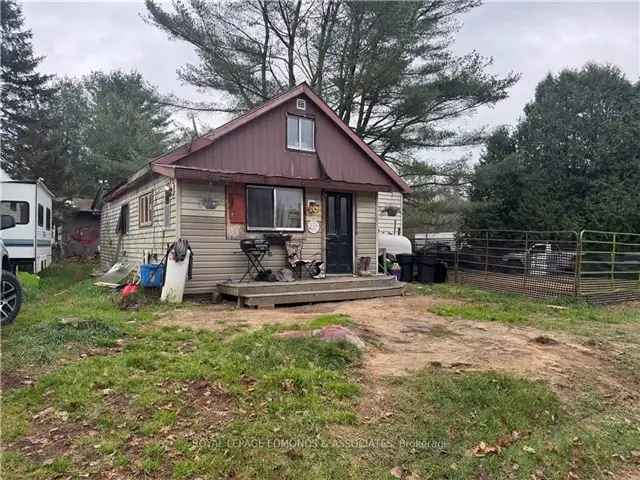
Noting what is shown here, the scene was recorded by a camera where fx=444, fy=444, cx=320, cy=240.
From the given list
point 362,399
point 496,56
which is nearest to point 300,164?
point 362,399

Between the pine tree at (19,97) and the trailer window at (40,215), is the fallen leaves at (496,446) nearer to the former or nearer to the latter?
the trailer window at (40,215)

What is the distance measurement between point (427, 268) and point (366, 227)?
115 inches

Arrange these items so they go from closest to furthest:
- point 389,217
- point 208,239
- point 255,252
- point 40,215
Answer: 1. point 208,239
2. point 255,252
3. point 40,215
4. point 389,217

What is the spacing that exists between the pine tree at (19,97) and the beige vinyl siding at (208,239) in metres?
18.0

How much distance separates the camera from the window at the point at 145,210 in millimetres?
10763

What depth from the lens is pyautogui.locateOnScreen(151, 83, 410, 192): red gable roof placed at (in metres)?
8.96

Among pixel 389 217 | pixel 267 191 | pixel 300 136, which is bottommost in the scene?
pixel 389 217

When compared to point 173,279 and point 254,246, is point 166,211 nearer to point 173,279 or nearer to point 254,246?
point 173,279

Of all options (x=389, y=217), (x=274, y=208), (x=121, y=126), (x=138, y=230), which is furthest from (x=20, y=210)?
(x=121, y=126)

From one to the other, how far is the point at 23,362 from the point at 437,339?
456 cm

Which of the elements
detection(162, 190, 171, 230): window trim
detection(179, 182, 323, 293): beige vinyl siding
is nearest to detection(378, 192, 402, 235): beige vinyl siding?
detection(179, 182, 323, 293): beige vinyl siding

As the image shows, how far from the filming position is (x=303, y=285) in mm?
8977

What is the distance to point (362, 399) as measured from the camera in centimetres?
360

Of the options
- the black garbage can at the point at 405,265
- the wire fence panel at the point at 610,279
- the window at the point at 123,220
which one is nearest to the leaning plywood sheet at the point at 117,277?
the window at the point at 123,220
